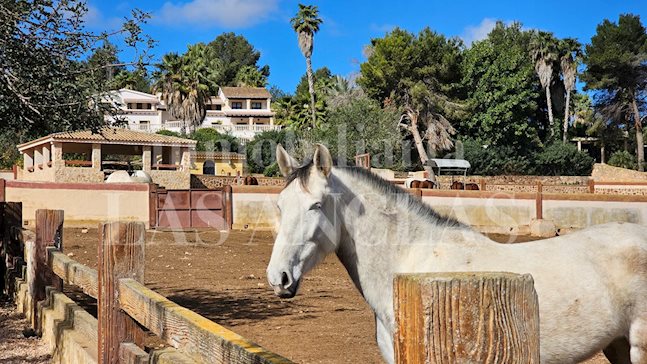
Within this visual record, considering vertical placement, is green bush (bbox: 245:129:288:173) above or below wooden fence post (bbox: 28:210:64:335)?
above

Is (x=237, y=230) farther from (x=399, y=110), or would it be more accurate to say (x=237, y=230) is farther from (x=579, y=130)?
(x=579, y=130)

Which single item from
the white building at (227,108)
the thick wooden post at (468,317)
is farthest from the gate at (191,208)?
the white building at (227,108)

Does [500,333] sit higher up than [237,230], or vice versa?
[500,333]

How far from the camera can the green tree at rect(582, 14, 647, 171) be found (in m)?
51.8

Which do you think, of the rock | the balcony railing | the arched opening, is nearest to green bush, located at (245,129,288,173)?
the arched opening

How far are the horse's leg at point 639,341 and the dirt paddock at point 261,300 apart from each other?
235cm

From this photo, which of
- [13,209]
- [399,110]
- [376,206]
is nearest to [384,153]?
[399,110]

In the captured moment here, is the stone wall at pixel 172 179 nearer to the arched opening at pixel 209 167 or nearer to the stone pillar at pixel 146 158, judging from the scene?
the stone pillar at pixel 146 158

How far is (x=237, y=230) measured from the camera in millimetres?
23656

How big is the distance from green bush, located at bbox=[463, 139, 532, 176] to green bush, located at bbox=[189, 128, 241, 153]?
60.1 feet

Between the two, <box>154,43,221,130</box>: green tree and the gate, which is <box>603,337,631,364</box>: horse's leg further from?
<box>154,43,221,130</box>: green tree

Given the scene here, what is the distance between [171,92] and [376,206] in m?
53.8

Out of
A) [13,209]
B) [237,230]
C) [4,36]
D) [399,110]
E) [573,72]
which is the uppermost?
[573,72]

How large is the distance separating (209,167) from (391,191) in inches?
1828
